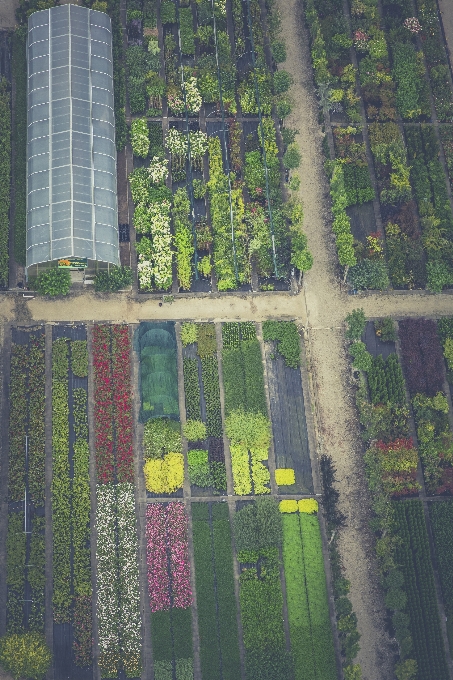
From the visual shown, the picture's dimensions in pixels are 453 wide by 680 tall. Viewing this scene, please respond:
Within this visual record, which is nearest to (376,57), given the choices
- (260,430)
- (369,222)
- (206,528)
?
(369,222)

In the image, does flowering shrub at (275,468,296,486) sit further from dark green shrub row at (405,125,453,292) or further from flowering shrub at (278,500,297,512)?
dark green shrub row at (405,125,453,292)

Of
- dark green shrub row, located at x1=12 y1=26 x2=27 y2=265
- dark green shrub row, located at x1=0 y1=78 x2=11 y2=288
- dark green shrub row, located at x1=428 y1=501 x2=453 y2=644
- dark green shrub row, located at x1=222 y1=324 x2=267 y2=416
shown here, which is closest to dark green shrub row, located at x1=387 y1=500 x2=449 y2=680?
dark green shrub row, located at x1=428 y1=501 x2=453 y2=644

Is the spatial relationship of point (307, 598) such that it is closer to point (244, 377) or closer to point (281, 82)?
point (244, 377)

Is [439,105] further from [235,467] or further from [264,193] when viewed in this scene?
[235,467]

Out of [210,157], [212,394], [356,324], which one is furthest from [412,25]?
[212,394]

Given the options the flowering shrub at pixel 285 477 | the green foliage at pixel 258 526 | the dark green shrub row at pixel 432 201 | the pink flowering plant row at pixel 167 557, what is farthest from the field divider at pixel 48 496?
the dark green shrub row at pixel 432 201

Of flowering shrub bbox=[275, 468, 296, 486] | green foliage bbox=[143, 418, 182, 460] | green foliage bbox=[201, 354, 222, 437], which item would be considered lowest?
flowering shrub bbox=[275, 468, 296, 486]
